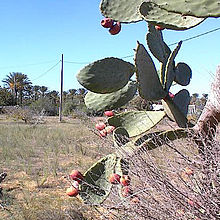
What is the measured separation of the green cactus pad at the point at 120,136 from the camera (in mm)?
1547

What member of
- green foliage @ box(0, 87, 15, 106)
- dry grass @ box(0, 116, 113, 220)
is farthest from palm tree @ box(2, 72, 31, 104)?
dry grass @ box(0, 116, 113, 220)

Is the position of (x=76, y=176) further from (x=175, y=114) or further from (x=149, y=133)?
(x=175, y=114)

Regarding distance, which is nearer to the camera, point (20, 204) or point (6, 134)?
point (20, 204)

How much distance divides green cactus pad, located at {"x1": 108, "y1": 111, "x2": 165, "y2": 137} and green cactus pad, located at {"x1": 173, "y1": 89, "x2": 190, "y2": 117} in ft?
0.54

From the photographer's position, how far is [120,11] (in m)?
1.39

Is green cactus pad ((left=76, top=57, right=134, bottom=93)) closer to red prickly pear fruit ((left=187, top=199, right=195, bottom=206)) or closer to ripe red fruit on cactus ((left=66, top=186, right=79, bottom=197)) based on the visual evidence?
ripe red fruit on cactus ((left=66, top=186, right=79, bottom=197))

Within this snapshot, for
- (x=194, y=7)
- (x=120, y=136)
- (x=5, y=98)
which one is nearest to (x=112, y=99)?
(x=120, y=136)

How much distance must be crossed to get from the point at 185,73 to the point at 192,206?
2.54 feet

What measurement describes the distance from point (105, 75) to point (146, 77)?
181mm

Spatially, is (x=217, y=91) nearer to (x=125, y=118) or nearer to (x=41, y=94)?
(x=125, y=118)

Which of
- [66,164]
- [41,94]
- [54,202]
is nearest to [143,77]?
[54,202]

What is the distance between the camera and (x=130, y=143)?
60.0 inches

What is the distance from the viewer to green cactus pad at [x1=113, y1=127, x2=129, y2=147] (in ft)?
5.08

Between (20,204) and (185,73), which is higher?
(185,73)
